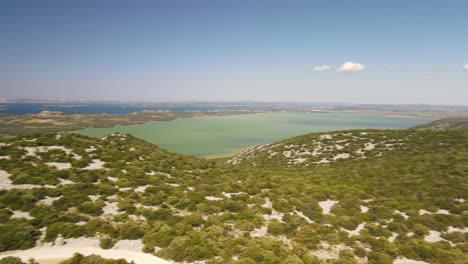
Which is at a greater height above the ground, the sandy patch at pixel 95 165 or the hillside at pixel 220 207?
the sandy patch at pixel 95 165

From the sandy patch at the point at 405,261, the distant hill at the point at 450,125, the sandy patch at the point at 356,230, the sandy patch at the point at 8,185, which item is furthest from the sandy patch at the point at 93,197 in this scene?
the distant hill at the point at 450,125

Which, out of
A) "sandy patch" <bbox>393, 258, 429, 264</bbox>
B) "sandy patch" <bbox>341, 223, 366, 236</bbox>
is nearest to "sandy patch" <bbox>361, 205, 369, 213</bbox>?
"sandy patch" <bbox>341, 223, 366, 236</bbox>

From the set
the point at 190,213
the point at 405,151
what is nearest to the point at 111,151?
the point at 190,213

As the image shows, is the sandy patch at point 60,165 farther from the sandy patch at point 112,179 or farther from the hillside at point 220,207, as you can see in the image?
the sandy patch at point 112,179

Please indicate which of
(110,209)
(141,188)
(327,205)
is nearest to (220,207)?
(141,188)

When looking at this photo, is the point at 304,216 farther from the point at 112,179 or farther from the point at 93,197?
the point at 112,179

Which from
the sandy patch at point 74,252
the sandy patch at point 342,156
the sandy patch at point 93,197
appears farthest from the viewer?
the sandy patch at point 342,156

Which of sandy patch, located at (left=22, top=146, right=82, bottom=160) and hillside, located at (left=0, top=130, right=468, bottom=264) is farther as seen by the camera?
sandy patch, located at (left=22, top=146, right=82, bottom=160)

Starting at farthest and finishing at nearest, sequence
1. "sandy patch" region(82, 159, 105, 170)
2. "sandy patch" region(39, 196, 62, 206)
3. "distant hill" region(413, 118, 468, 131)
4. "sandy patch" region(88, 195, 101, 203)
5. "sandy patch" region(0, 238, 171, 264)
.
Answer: "distant hill" region(413, 118, 468, 131) → "sandy patch" region(82, 159, 105, 170) → "sandy patch" region(88, 195, 101, 203) → "sandy patch" region(39, 196, 62, 206) → "sandy patch" region(0, 238, 171, 264)

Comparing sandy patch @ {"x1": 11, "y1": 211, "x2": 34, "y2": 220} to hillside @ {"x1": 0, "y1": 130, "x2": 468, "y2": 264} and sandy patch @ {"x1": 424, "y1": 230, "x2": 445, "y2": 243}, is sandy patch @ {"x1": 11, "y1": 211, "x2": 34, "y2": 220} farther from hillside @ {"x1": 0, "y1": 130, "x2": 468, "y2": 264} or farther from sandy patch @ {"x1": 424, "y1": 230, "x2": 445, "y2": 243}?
sandy patch @ {"x1": 424, "y1": 230, "x2": 445, "y2": 243}

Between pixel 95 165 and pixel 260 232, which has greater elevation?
pixel 95 165
